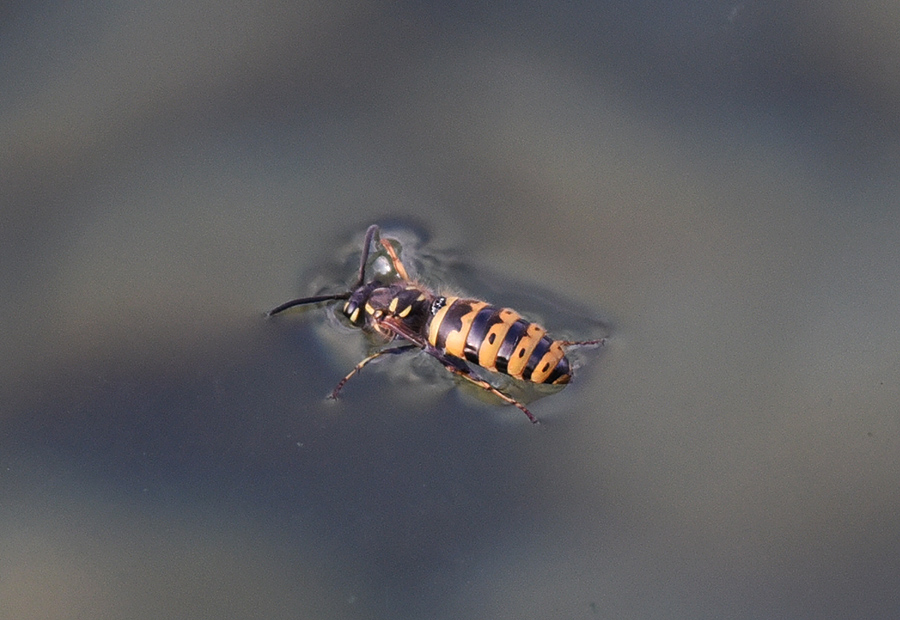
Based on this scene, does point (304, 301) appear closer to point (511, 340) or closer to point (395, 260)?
point (395, 260)

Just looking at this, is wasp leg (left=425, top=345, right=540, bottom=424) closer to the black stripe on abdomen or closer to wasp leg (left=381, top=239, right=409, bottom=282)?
the black stripe on abdomen

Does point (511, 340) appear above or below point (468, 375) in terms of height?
above

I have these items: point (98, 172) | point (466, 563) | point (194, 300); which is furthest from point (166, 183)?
point (466, 563)

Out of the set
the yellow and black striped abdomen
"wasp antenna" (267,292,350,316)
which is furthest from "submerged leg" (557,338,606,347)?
"wasp antenna" (267,292,350,316)

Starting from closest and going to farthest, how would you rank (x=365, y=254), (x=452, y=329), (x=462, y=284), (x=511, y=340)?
1. (x=511, y=340)
2. (x=452, y=329)
3. (x=365, y=254)
4. (x=462, y=284)

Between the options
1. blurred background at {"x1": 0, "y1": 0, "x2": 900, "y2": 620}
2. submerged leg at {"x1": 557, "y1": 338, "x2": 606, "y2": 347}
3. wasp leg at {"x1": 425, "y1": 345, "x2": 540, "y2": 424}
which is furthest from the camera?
submerged leg at {"x1": 557, "y1": 338, "x2": 606, "y2": 347}

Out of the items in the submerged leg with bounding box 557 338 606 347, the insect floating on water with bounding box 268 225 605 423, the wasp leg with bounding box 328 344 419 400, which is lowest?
the wasp leg with bounding box 328 344 419 400

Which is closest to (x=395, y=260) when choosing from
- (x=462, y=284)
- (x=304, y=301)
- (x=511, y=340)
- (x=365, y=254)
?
(x=365, y=254)
